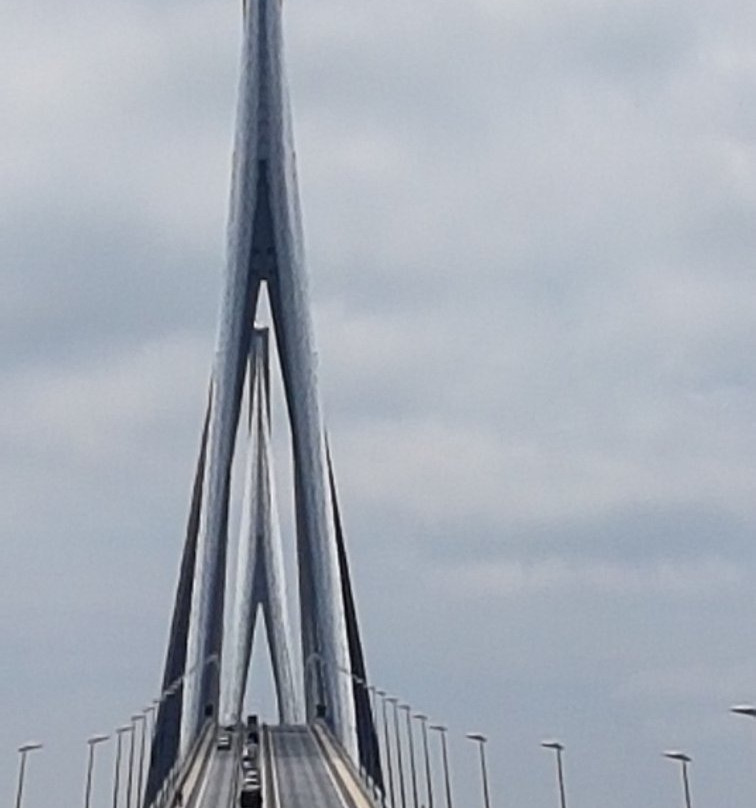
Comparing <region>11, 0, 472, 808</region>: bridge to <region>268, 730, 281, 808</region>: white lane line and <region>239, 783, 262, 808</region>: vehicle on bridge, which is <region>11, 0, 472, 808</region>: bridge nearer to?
<region>268, 730, 281, 808</region>: white lane line

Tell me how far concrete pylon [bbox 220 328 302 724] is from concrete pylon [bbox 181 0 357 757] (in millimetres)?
20570

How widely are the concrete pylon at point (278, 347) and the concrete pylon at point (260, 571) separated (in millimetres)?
20570

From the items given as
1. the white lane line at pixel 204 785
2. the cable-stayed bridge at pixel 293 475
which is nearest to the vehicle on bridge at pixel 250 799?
the white lane line at pixel 204 785

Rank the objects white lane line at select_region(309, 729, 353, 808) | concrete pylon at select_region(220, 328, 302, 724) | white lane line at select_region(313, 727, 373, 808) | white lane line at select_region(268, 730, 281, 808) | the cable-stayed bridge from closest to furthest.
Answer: white lane line at select_region(268, 730, 281, 808)
white lane line at select_region(313, 727, 373, 808)
white lane line at select_region(309, 729, 353, 808)
the cable-stayed bridge
concrete pylon at select_region(220, 328, 302, 724)

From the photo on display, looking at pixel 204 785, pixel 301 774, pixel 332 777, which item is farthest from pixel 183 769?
pixel 332 777

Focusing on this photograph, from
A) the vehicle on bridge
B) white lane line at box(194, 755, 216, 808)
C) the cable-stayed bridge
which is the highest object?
the cable-stayed bridge

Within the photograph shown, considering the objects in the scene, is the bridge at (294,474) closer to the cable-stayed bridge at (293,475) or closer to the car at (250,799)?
the cable-stayed bridge at (293,475)

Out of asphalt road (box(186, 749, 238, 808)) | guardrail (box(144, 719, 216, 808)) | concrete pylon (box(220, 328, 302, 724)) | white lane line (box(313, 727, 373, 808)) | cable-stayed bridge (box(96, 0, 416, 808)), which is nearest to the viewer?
white lane line (box(313, 727, 373, 808))

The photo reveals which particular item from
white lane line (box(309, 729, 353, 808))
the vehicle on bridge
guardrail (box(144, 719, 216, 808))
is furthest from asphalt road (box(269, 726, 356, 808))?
the vehicle on bridge

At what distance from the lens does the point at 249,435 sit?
9250 cm

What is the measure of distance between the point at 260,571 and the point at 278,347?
89.1 feet

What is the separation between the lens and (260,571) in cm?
9012

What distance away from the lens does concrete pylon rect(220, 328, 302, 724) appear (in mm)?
87375

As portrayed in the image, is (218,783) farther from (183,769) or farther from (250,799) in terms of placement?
(250,799)
